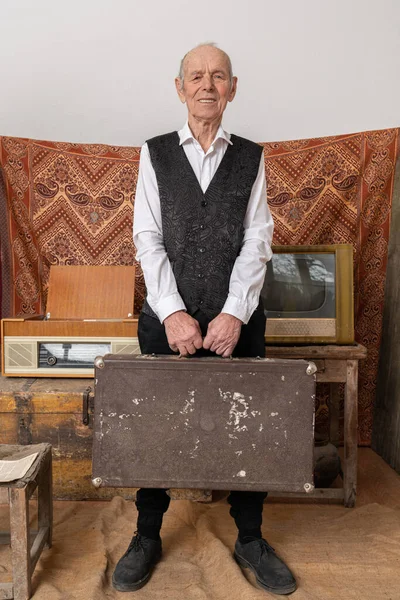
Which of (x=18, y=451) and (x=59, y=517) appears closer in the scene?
(x=18, y=451)

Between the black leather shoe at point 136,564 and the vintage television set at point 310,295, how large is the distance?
985mm

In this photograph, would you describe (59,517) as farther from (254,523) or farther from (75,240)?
(75,240)

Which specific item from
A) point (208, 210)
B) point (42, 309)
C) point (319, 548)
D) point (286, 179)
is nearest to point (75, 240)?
point (42, 309)

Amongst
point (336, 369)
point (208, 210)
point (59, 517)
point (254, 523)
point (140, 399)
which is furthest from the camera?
point (336, 369)

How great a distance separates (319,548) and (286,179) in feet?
5.56

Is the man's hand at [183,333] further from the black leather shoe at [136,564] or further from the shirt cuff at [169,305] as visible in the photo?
the black leather shoe at [136,564]

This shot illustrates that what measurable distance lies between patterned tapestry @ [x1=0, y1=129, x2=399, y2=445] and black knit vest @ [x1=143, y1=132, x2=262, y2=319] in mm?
1121

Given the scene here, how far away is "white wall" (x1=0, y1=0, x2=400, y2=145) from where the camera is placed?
9.50 ft

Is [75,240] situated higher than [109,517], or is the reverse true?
[75,240]

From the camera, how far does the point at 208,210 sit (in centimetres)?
175

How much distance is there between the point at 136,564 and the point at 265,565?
1.34 ft

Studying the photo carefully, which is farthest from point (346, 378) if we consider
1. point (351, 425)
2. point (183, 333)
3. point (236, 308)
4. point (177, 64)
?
point (177, 64)

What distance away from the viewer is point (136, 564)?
1.82 metres

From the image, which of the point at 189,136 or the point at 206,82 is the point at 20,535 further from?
the point at 206,82
